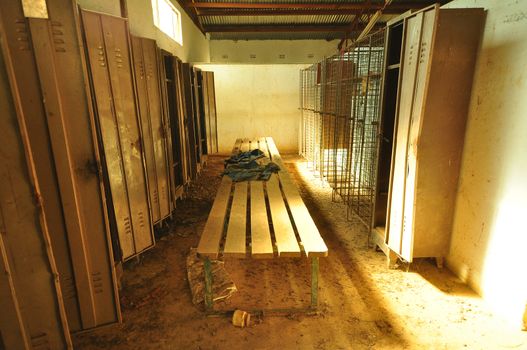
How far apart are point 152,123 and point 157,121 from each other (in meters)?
0.12

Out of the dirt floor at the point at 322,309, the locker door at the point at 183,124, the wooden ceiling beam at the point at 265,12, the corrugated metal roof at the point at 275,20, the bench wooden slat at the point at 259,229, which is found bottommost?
the dirt floor at the point at 322,309

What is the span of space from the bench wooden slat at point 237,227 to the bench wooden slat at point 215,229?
6cm

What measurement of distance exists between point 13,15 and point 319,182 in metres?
4.55

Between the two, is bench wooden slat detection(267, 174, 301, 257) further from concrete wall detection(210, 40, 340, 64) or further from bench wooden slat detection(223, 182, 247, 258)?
concrete wall detection(210, 40, 340, 64)

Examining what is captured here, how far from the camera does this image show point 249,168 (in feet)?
12.7

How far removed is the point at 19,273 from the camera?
158 centimetres

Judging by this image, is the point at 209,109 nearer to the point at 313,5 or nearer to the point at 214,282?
the point at 313,5

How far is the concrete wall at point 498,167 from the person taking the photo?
1.90m

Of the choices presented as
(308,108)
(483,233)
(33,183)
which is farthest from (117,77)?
(308,108)

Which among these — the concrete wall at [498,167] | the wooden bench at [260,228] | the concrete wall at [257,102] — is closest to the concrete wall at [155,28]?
the concrete wall at [257,102]

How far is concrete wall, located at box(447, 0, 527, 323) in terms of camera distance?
6.24ft

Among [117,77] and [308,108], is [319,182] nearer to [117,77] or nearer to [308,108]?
[308,108]

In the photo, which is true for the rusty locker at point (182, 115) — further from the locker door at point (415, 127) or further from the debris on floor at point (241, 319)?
the locker door at point (415, 127)

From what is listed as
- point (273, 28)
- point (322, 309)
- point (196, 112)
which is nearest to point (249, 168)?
point (322, 309)
